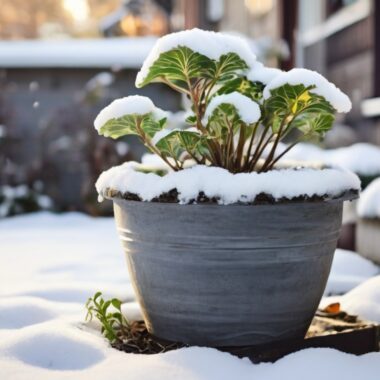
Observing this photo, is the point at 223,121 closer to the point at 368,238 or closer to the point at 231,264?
the point at 231,264

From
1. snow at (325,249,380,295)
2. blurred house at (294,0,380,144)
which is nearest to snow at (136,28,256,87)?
snow at (325,249,380,295)

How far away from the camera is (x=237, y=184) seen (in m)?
1.47

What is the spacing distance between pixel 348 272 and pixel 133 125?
4.74 feet

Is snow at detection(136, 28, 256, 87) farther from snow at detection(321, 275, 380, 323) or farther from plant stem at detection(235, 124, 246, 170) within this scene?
snow at detection(321, 275, 380, 323)

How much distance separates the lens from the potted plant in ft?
4.85

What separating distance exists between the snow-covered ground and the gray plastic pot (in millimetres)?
86

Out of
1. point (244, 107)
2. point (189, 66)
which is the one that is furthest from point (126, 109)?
point (244, 107)

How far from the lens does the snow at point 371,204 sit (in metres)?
2.82

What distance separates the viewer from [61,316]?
6.45 feet

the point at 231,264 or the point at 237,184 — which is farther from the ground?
the point at 237,184

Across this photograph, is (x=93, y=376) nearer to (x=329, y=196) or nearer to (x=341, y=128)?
(x=329, y=196)

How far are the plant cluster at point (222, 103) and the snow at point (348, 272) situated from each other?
2.91ft

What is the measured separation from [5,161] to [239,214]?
5.36 m

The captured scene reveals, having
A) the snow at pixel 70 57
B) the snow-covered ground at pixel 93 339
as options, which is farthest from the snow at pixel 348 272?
the snow at pixel 70 57
